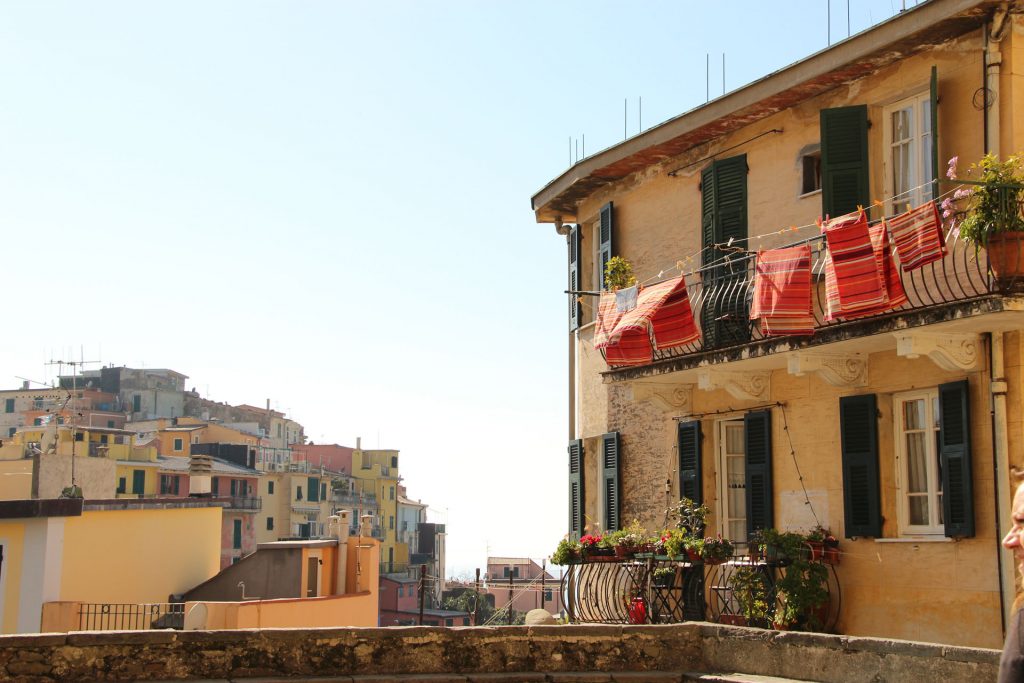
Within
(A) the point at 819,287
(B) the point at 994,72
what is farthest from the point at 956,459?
(B) the point at 994,72

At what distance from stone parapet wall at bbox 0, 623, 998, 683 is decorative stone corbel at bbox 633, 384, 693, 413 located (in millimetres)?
4998

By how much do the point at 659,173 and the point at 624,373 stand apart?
2919mm

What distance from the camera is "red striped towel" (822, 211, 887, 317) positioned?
12.2m

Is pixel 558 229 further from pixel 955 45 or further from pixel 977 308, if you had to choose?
pixel 977 308

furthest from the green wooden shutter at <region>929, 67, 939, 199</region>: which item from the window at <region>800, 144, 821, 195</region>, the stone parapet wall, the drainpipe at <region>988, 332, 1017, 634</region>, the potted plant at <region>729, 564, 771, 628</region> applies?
the stone parapet wall

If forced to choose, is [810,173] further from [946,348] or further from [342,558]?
[342,558]

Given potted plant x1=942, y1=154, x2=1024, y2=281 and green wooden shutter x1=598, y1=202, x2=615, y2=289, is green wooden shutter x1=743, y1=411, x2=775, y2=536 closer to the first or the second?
green wooden shutter x1=598, y1=202, x2=615, y2=289

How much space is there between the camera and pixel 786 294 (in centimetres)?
1317

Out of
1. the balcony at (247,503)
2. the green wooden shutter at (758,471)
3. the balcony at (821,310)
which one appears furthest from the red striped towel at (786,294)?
the balcony at (247,503)

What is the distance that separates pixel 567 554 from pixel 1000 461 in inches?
243

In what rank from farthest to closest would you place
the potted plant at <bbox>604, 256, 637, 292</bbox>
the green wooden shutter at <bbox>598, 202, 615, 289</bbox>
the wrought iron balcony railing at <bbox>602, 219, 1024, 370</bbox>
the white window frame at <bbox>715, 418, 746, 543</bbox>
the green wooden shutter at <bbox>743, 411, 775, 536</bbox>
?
the green wooden shutter at <bbox>598, 202, 615, 289</bbox> < the potted plant at <bbox>604, 256, 637, 292</bbox> < the white window frame at <bbox>715, 418, 746, 543</bbox> < the green wooden shutter at <bbox>743, 411, 775, 536</bbox> < the wrought iron balcony railing at <bbox>602, 219, 1024, 370</bbox>

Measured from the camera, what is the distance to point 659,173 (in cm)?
1711

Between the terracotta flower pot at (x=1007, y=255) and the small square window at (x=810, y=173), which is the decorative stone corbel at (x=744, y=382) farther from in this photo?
the terracotta flower pot at (x=1007, y=255)

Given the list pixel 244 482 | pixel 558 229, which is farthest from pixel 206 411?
pixel 558 229
